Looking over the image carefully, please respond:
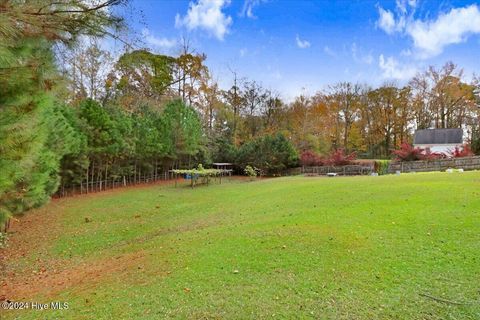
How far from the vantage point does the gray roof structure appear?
1163 inches

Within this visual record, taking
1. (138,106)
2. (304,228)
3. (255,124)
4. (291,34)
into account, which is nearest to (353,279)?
(304,228)

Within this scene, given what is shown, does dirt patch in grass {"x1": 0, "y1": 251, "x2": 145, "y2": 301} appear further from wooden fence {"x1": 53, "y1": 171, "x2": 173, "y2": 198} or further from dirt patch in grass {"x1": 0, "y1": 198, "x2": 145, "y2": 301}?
wooden fence {"x1": 53, "y1": 171, "x2": 173, "y2": 198}

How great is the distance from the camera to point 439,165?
2027 centimetres

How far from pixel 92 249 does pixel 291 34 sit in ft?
59.2

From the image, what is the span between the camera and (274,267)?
4.80 meters

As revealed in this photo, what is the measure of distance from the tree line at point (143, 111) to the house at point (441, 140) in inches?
96.9

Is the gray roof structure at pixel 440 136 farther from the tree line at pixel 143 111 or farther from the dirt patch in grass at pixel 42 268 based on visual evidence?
the dirt patch in grass at pixel 42 268

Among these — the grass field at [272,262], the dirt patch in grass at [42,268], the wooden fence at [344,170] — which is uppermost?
the wooden fence at [344,170]

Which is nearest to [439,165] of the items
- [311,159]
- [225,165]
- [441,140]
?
[311,159]

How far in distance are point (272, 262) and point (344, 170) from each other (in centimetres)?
2068

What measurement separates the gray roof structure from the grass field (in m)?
24.5

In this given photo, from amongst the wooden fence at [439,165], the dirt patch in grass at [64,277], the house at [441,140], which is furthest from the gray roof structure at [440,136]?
the dirt patch in grass at [64,277]

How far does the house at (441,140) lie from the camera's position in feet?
96.3

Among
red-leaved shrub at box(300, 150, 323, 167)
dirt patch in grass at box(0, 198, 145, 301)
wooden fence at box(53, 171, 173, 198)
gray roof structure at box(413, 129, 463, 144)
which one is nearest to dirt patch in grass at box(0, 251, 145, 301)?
dirt patch in grass at box(0, 198, 145, 301)
